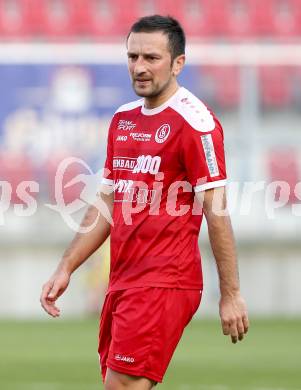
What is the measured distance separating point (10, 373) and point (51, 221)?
18.2 feet

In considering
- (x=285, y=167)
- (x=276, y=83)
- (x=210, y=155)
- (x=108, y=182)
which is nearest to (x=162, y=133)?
(x=210, y=155)

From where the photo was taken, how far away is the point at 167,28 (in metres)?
4.81

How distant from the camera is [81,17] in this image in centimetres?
2000

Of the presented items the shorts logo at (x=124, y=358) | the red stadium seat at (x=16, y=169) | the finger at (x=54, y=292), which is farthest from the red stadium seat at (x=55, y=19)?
the shorts logo at (x=124, y=358)

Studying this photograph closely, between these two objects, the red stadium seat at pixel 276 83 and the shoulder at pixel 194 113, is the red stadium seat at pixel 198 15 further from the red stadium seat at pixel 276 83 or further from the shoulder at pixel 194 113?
the shoulder at pixel 194 113

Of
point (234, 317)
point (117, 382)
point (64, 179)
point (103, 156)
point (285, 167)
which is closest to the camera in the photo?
point (234, 317)

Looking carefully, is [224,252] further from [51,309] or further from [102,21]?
[102,21]

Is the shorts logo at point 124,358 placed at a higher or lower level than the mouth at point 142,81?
lower

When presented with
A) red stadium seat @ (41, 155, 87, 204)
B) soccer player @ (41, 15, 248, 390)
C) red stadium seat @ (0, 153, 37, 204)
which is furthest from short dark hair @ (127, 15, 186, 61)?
red stadium seat @ (0, 153, 37, 204)

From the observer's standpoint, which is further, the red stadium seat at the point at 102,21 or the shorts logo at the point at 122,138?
the red stadium seat at the point at 102,21

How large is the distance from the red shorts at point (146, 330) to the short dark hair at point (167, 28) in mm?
962

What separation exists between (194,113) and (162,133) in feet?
0.50

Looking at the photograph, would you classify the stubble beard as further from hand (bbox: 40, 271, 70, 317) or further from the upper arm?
hand (bbox: 40, 271, 70, 317)

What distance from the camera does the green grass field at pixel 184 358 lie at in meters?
9.20
